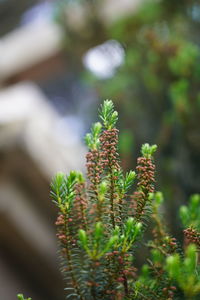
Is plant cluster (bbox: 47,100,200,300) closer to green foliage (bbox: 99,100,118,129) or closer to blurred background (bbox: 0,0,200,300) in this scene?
green foliage (bbox: 99,100,118,129)

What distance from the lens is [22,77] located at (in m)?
3.77

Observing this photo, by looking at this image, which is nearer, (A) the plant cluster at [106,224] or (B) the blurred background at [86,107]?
(A) the plant cluster at [106,224]

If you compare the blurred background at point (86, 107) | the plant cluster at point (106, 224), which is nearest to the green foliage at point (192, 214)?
the plant cluster at point (106, 224)

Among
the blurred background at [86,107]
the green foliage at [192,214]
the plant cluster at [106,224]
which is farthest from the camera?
the blurred background at [86,107]

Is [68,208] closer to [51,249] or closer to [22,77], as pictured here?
[51,249]

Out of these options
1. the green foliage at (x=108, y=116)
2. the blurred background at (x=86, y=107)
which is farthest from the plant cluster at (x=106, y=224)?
the blurred background at (x=86, y=107)

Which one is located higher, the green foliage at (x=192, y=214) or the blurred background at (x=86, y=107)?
the blurred background at (x=86, y=107)

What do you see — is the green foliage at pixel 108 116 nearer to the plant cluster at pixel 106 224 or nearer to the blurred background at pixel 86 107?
the plant cluster at pixel 106 224

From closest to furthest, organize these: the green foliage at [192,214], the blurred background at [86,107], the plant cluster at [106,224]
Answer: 1. the plant cluster at [106,224]
2. the green foliage at [192,214]
3. the blurred background at [86,107]

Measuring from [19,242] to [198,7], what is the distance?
87.3 inches

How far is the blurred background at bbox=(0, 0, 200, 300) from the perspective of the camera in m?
1.94

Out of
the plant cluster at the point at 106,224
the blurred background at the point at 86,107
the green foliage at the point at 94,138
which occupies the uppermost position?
the blurred background at the point at 86,107

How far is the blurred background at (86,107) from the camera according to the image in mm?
1944

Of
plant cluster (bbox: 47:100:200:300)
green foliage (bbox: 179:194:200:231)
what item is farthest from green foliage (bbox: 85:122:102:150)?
green foliage (bbox: 179:194:200:231)
